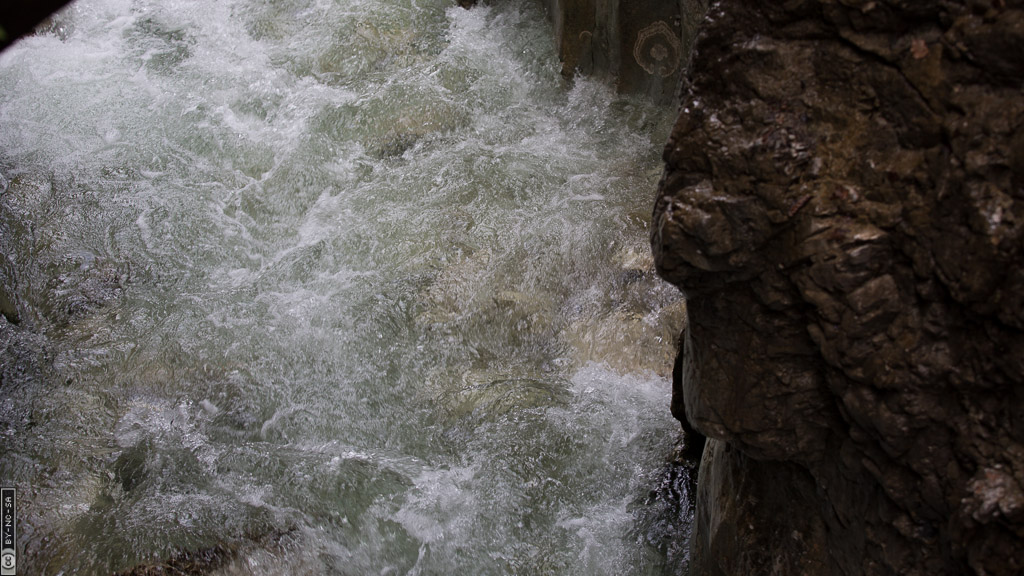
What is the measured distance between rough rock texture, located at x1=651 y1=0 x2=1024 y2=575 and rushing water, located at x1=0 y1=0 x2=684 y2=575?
148 cm

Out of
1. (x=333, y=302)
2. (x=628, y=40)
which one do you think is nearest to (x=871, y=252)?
(x=333, y=302)

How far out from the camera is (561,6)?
615 centimetres

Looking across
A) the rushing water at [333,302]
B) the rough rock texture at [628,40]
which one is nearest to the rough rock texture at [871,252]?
the rushing water at [333,302]

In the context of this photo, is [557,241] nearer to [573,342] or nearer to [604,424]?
[573,342]

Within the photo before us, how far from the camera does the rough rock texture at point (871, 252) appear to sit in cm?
180

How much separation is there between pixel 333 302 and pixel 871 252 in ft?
10.9

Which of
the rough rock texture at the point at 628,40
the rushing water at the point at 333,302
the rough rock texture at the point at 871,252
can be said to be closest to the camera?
the rough rock texture at the point at 871,252

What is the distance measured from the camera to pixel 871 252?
77.7 inches

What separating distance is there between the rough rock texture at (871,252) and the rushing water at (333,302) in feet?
4.87

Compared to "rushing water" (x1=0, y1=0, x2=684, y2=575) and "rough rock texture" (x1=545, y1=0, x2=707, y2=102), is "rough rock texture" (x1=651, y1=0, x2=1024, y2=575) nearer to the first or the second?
"rushing water" (x1=0, y1=0, x2=684, y2=575)

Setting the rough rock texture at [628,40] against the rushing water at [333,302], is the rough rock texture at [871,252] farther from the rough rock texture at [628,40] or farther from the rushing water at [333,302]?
the rough rock texture at [628,40]

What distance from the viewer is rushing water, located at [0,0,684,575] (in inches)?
139

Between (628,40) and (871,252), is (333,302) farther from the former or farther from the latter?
(871,252)

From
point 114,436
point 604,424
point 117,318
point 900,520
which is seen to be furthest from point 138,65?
point 900,520
